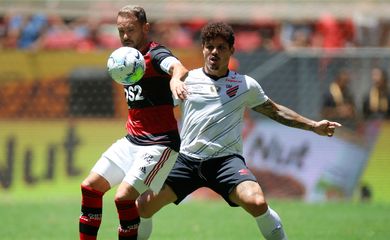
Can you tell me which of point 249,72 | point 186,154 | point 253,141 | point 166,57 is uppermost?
point 166,57

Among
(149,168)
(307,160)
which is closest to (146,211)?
(149,168)

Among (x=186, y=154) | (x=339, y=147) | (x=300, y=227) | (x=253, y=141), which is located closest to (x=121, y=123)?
(x=253, y=141)

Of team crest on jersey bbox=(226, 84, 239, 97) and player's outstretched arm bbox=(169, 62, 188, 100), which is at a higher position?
player's outstretched arm bbox=(169, 62, 188, 100)

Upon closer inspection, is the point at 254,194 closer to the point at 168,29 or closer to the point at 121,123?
the point at 121,123

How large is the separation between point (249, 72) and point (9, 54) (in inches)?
176

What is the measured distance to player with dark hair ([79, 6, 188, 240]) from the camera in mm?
8047

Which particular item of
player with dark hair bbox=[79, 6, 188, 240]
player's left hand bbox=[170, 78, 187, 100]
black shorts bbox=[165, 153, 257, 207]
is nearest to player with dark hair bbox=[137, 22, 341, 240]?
black shorts bbox=[165, 153, 257, 207]

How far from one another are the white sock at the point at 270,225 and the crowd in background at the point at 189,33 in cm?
975

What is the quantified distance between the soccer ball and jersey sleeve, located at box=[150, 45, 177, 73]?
179 mm

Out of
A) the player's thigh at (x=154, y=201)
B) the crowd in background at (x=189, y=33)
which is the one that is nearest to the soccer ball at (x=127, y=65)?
the player's thigh at (x=154, y=201)

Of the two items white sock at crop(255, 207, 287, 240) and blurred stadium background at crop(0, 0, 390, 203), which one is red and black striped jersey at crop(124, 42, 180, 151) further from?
blurred stadium background at crop(0, 0, 390, 203)

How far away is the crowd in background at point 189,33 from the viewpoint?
1767cm

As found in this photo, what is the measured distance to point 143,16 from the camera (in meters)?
8.29

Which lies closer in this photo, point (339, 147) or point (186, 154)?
point (186, 154)
